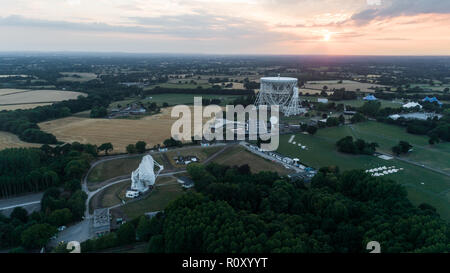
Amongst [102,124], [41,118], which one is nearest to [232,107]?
[102,124]

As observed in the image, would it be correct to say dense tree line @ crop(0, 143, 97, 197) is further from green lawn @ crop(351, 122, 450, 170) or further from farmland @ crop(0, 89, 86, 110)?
farmland @ crop(0, 89, 86, 110)

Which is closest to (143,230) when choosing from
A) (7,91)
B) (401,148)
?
(401,148)

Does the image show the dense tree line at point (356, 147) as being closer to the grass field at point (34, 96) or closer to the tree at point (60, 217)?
the tree at point (60, 217)

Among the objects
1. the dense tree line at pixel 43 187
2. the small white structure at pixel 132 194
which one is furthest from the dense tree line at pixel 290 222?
the small white structure at pixel 132 194

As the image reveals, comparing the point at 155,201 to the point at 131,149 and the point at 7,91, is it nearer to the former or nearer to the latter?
the point at 131,149

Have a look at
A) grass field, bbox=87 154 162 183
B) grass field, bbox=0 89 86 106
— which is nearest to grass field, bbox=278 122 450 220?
grass field, bbox=87 154 162 183

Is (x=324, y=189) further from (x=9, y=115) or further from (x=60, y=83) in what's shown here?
(x=60, y=83)

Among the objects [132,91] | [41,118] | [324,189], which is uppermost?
[132,91]
